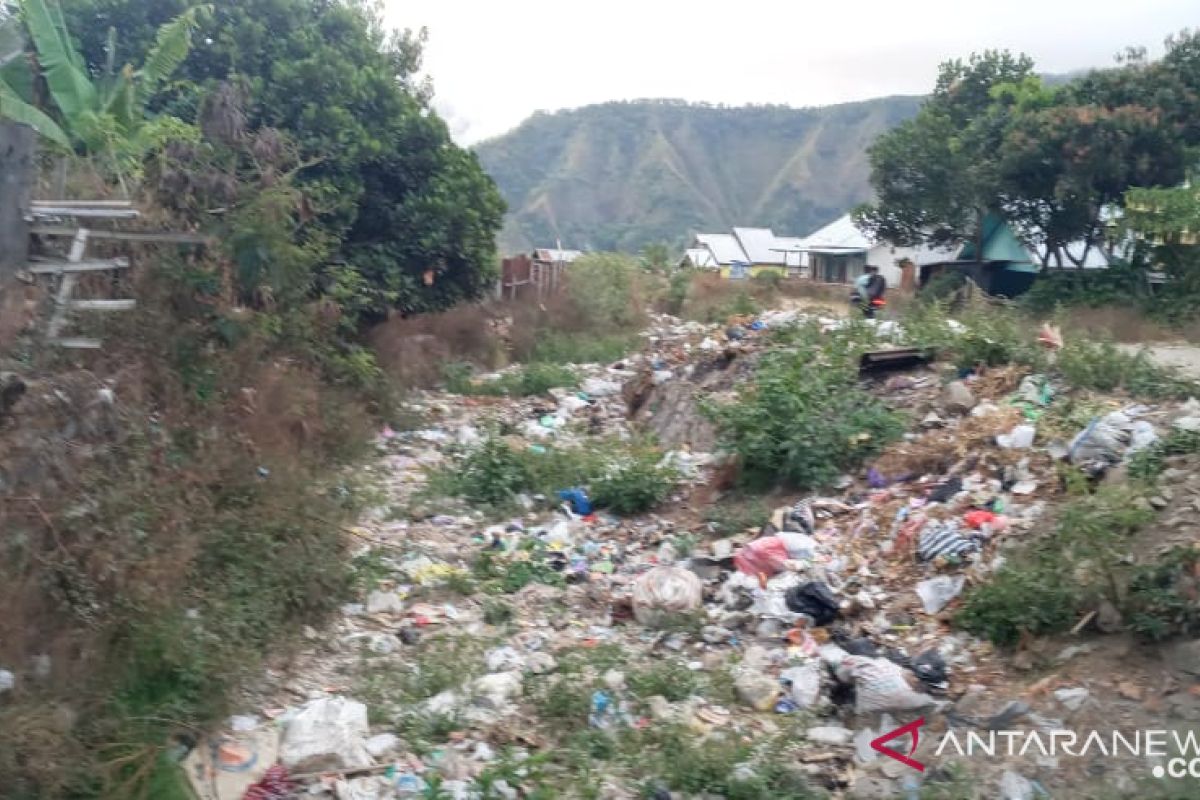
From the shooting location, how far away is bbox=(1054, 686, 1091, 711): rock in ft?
13.5

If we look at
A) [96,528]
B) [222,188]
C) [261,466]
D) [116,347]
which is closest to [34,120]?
[222,188]

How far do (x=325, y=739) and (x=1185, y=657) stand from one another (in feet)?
10.8

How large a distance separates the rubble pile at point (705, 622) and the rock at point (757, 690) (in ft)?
0.04

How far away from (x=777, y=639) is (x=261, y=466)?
2794mm

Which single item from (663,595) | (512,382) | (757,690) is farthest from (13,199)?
(512,382)

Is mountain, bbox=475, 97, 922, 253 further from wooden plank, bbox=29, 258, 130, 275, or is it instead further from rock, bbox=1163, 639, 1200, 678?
rock, bbox=1163, 639, 1200, 678

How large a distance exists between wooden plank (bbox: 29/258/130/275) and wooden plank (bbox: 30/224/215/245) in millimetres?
137

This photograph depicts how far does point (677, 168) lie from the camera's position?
59.8 m

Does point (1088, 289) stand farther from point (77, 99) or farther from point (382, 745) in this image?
point (382, 745)

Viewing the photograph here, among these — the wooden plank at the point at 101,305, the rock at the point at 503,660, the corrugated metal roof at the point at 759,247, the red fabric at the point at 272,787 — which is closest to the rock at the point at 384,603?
the rock at the point at 503,660

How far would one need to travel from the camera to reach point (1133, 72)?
18.3 meters

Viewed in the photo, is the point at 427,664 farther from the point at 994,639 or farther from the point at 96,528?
the point at 994,639

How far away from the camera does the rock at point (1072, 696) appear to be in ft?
13.5

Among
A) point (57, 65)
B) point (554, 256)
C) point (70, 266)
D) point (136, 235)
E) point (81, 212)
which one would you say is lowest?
point (554, 256)
